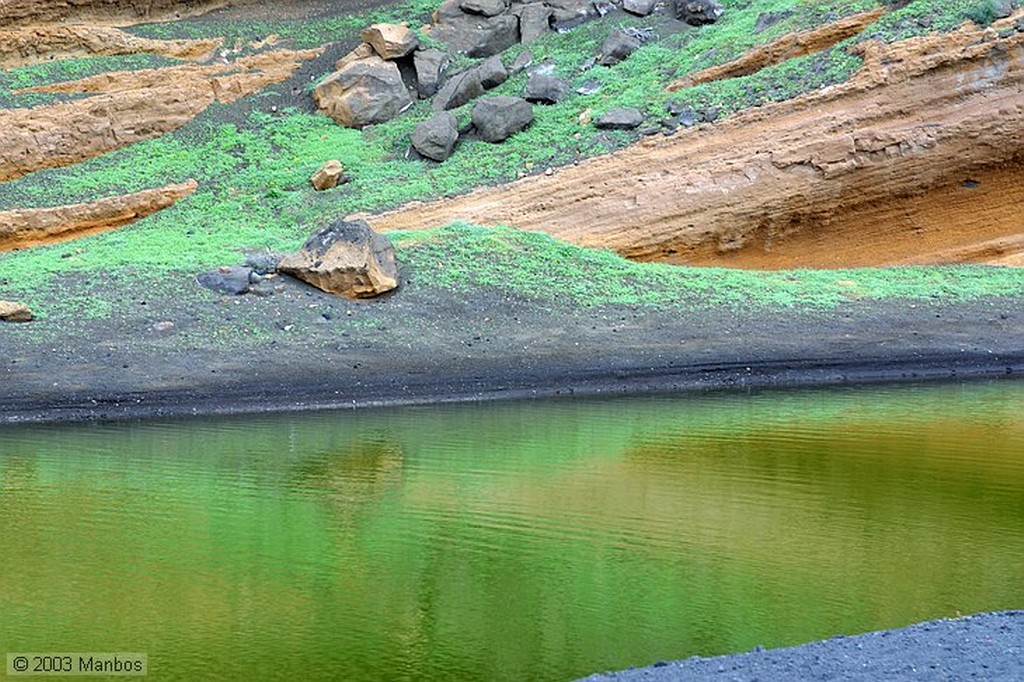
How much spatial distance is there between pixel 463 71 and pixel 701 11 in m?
4.00

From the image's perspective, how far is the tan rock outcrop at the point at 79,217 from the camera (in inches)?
770

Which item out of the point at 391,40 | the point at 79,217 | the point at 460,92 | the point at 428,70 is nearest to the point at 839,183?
the point at 460,92

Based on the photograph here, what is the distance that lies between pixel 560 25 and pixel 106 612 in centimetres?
1736

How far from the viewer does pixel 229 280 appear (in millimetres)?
16000

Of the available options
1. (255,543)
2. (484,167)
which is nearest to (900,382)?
(484,167)

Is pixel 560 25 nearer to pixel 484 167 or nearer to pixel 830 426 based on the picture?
pixel 484 167

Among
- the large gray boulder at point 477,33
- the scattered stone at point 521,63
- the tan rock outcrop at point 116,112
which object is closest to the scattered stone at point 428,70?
the large gray boulder at point 477,33

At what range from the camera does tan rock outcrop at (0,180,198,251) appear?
1955 centimetres

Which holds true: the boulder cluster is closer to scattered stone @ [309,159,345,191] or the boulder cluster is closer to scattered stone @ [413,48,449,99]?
scattered stone @ [413,48,449,99]

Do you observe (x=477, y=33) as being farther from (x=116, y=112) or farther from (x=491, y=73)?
(x=116, y=112)

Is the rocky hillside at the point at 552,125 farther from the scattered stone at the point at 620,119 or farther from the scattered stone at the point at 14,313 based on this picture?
the scattered stone at the point at 14,313

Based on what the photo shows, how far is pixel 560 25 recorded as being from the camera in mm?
22719

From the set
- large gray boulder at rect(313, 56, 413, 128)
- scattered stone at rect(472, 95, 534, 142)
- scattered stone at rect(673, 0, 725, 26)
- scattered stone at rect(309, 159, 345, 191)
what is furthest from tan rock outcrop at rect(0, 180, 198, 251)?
scattered stone at rect(673, 0, 725, 26)

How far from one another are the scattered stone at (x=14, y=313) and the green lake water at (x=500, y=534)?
2.69m
